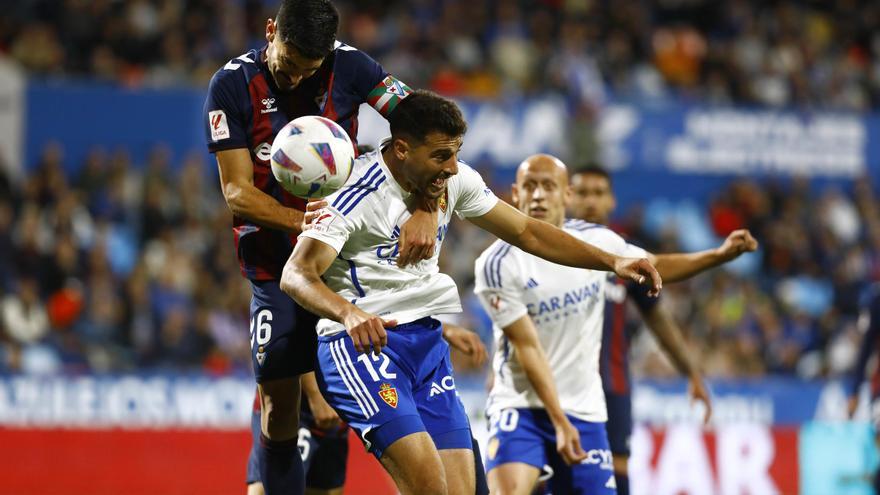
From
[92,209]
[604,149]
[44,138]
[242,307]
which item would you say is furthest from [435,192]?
[604,149]

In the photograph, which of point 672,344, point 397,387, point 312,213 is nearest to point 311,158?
point 312,213

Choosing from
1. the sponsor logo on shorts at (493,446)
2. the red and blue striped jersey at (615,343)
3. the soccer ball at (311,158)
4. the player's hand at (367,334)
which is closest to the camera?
the player's hand at (367,334)

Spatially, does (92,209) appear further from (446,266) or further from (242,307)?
(446,266)

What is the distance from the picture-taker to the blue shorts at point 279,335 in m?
5.77

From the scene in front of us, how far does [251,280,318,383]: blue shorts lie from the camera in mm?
5773

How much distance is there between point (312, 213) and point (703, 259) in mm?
2325

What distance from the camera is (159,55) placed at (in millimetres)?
16625

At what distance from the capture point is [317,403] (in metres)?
6.40

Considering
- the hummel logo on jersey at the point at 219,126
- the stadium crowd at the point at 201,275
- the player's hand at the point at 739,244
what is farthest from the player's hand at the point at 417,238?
the stadium crowd at the point at 201,275

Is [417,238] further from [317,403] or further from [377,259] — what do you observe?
[317,403]

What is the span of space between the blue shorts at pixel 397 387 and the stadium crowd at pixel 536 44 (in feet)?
38.8

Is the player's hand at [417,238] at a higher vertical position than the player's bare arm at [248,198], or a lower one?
lower

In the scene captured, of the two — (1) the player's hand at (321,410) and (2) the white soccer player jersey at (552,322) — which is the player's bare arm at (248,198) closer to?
(1) the player's hand at (321,410)

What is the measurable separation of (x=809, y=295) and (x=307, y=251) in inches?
596
